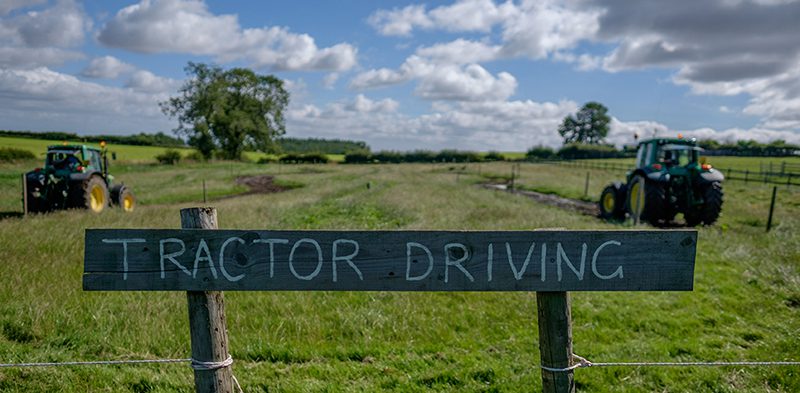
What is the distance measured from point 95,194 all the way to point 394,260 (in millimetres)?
15777

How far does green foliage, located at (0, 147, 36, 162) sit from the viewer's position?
28.2 metres

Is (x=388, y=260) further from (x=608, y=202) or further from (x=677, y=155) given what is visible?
(x=608, y=202)

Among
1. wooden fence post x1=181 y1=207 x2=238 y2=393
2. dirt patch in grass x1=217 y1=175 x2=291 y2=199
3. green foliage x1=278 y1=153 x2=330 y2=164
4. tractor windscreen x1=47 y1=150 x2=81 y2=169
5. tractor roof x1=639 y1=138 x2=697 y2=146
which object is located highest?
tractor roof x1=639 y1=138 x2=697 y2=146

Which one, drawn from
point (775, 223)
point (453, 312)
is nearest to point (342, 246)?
point (453, 312)

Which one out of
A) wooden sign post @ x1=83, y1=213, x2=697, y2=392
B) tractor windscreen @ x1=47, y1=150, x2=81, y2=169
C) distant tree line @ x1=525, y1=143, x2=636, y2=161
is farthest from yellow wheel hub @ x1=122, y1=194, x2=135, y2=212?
distant tree line @ x1=525, y1=143, x2=636, y2=161

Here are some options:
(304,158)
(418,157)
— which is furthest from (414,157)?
(304,158)

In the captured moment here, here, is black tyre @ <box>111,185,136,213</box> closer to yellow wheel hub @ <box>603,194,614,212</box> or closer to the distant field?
yellow wheel hub @ <box>603,194,614,212</box>

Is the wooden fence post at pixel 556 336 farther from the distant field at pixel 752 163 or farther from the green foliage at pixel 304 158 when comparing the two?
the green foliage at pixel 304 158

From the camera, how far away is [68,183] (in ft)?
48.5

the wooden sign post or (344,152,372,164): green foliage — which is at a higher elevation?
the wooden sign post

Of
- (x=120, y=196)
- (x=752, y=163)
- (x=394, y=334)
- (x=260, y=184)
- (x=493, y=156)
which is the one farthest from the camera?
(x=493, y=156)

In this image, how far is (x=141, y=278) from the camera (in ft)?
8.79

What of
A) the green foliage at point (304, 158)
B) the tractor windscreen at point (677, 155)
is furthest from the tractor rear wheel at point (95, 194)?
the green foliage at point (304, 158)

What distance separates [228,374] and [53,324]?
333 cm
